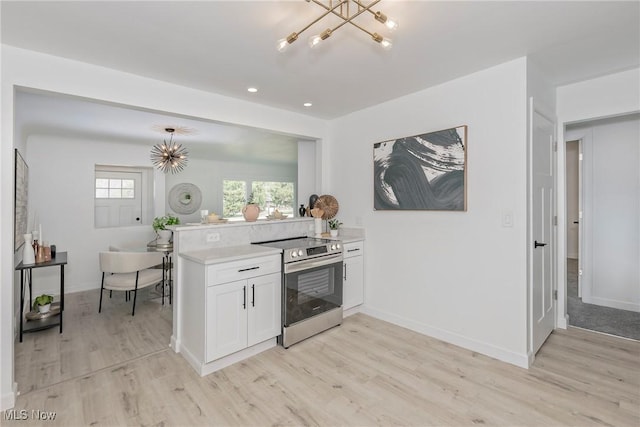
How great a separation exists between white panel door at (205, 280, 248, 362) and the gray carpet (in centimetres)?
349

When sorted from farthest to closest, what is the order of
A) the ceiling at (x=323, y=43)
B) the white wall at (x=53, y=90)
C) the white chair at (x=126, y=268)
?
the white chair at (x=126, y=268)
the white wall at (x=53, y=90)
the ceiling at (x=323, y=43)

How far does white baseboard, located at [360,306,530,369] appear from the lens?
101 inches

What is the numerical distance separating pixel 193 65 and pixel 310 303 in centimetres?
237

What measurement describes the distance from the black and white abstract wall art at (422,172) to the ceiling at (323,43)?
577mm

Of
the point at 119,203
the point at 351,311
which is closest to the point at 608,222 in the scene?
the point at 351,311

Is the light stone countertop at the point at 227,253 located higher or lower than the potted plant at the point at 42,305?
higher

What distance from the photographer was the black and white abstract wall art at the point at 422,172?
114 inches

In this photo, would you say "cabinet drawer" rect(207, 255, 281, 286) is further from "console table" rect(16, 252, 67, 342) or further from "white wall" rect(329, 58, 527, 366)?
"console table" rect(16, 252, 67, 342)

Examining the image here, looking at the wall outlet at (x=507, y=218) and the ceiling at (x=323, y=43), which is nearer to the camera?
the ceiling at (x=323, y=43)

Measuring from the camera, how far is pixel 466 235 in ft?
9.43

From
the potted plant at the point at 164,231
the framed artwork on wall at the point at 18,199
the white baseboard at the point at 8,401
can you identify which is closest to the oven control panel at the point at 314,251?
the white baseboard at the point at 8,401

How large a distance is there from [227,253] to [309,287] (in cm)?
89

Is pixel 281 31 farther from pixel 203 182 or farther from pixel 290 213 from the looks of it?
pixel 290 213

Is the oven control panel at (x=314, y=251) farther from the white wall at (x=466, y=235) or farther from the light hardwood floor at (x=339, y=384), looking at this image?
the light hardwood floor at (x=339, y=384)
